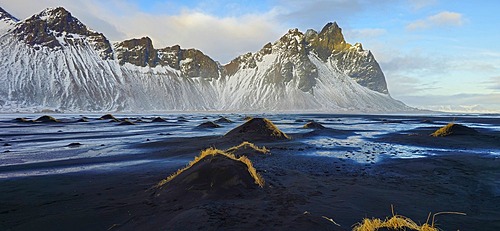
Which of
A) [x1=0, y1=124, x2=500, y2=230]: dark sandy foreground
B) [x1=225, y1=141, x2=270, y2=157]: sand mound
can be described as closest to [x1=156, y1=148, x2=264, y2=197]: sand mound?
[x1=0, y1=124, x2=500, y2=230]: dark sandy foreground

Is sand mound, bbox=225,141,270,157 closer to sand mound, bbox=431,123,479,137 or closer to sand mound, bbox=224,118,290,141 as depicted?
sand mound, bbox=224,118,290,141

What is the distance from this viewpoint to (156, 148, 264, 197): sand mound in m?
9.73

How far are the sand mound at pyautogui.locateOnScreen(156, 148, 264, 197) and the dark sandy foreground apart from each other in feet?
1.42

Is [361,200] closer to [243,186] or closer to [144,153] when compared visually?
[243,186]

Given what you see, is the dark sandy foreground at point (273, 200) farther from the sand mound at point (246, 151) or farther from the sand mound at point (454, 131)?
the sand mound at point (454, 131)

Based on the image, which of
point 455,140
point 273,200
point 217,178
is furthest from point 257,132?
point 273,200

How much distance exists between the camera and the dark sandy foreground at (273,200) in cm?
751

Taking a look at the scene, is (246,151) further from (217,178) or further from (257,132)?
(257,132)

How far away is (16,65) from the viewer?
174250 mm

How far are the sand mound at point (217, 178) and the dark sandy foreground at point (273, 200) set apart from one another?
1.42 ft

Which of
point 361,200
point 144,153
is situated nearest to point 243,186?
point 361,200

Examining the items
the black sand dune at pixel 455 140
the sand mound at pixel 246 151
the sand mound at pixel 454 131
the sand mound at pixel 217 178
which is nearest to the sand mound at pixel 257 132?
the sand mound at pixel 246 151

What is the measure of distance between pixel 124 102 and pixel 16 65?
59.5 m

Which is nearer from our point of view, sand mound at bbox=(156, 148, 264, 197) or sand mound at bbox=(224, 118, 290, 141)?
sand mound at bbox=(156, 148, 264, 197)
